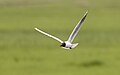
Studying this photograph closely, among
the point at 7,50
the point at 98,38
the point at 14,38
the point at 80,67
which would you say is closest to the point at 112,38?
the point at 98,38

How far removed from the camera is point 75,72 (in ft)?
45.1

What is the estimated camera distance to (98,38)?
21625 millimetres

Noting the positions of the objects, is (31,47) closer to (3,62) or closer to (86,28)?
(3,62)

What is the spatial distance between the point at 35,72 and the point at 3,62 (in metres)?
1.62

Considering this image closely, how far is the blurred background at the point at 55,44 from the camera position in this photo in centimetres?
1420

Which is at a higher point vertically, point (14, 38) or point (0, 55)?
point (14, 38)

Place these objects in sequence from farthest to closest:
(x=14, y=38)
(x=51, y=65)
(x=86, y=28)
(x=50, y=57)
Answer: (x=86, y=28), (x=14, y=38), (x=50, y=57), (x=51, y=65)

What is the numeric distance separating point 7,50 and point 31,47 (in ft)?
4.16

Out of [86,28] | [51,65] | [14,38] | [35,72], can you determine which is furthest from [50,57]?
[86,28]

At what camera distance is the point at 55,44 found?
18547 mm

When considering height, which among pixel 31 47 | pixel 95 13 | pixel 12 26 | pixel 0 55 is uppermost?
pixel 95 13

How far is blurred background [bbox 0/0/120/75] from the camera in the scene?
1420cm

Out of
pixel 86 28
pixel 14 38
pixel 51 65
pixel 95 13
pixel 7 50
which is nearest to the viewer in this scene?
pixel 51 65

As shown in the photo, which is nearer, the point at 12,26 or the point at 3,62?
the point at 3,62
